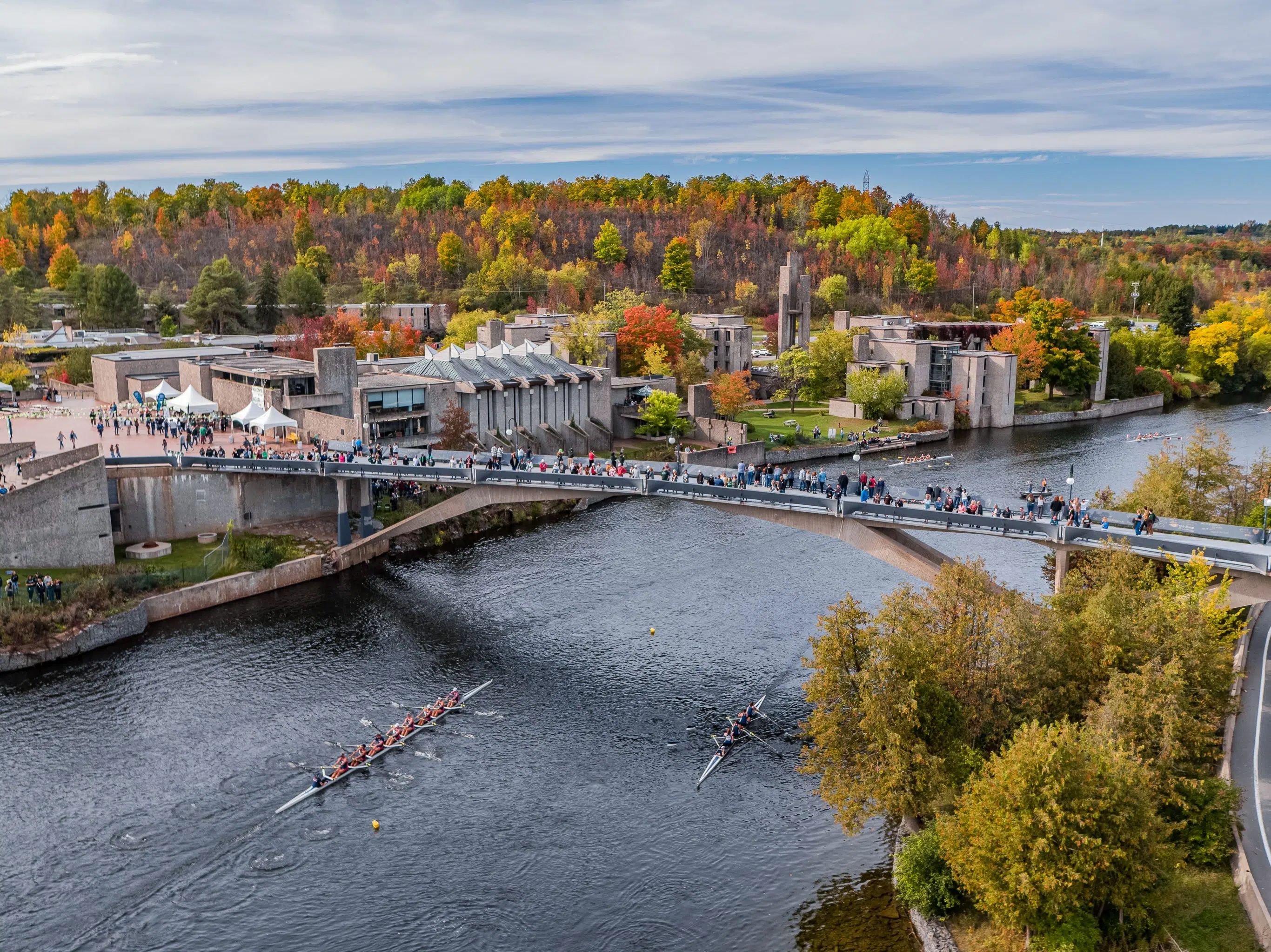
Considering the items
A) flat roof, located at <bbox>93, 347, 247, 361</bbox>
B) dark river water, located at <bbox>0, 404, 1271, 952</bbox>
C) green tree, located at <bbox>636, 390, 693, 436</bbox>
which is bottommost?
dark river water, located at <bbox>0, 404, 1271, 952</bbox>

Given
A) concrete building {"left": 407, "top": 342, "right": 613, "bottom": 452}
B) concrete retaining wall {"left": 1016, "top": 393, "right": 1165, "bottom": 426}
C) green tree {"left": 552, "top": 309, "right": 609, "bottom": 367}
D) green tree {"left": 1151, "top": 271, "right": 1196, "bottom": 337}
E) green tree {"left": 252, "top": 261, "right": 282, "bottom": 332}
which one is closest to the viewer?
concrete building {"left": 407, "top": 342, "right": 613, "bottom": 452}

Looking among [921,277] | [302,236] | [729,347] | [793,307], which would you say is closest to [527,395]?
[729,347]

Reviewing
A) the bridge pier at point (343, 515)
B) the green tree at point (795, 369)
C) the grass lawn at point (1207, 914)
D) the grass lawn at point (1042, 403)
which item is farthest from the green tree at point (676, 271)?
the grass lawn at point (1207, 914)

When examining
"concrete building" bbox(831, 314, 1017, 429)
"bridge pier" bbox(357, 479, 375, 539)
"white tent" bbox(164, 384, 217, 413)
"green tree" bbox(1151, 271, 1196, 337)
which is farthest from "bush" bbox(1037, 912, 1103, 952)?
"green tree" bbox(1151, 271, 1196, 337)

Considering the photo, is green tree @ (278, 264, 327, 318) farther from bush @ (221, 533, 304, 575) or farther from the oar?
A: the oar

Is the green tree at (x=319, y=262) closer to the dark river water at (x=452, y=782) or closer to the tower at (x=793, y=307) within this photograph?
the tower at (x=793, y=307)

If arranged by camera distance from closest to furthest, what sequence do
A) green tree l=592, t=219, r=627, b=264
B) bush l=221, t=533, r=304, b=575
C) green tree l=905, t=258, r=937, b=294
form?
1. bush l=221, t=533, r=304, b=575
2. green tree l=592, t=219, r=627, b=264
3. green tree l=905, t=258, r=937, b=294
